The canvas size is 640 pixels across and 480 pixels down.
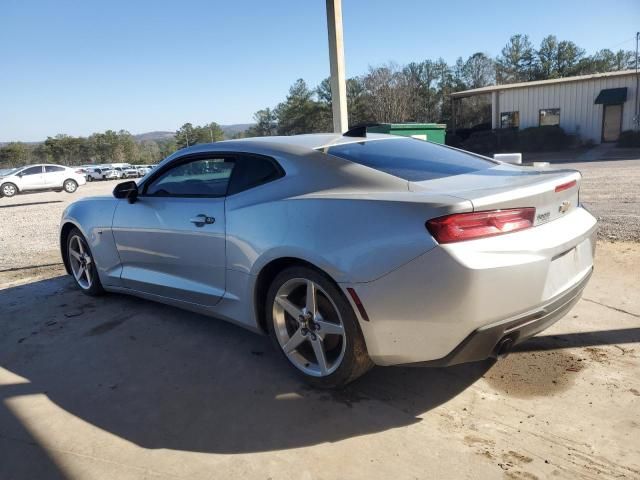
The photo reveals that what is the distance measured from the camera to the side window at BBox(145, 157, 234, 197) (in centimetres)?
355

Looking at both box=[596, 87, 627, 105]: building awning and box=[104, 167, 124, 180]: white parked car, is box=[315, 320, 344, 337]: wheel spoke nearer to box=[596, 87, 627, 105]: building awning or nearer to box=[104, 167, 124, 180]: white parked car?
box=[596, 87, 627, 105]: building awning

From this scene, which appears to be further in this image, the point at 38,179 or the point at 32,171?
the point at 32,171

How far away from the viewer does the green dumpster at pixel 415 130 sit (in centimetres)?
812

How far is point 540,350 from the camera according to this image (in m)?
3.34

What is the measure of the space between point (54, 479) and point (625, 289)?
4.38m

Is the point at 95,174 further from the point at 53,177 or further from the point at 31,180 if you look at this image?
the point at 53,177

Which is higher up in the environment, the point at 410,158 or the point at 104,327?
the point at 410,158

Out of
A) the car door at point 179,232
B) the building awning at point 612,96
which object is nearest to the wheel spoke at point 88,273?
the car door at point 179,232

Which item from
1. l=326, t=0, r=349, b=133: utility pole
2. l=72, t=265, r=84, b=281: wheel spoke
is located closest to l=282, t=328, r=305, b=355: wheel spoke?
l=72, t=265, r=84, b=281: wheel spoke

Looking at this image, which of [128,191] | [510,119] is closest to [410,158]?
[128,191]

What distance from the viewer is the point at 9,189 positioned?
2277 centimetres

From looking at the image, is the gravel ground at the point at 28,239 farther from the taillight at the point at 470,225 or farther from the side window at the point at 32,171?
the side window at the point at 32,171

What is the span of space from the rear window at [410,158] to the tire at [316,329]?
78 cm

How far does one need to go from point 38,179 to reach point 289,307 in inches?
940
